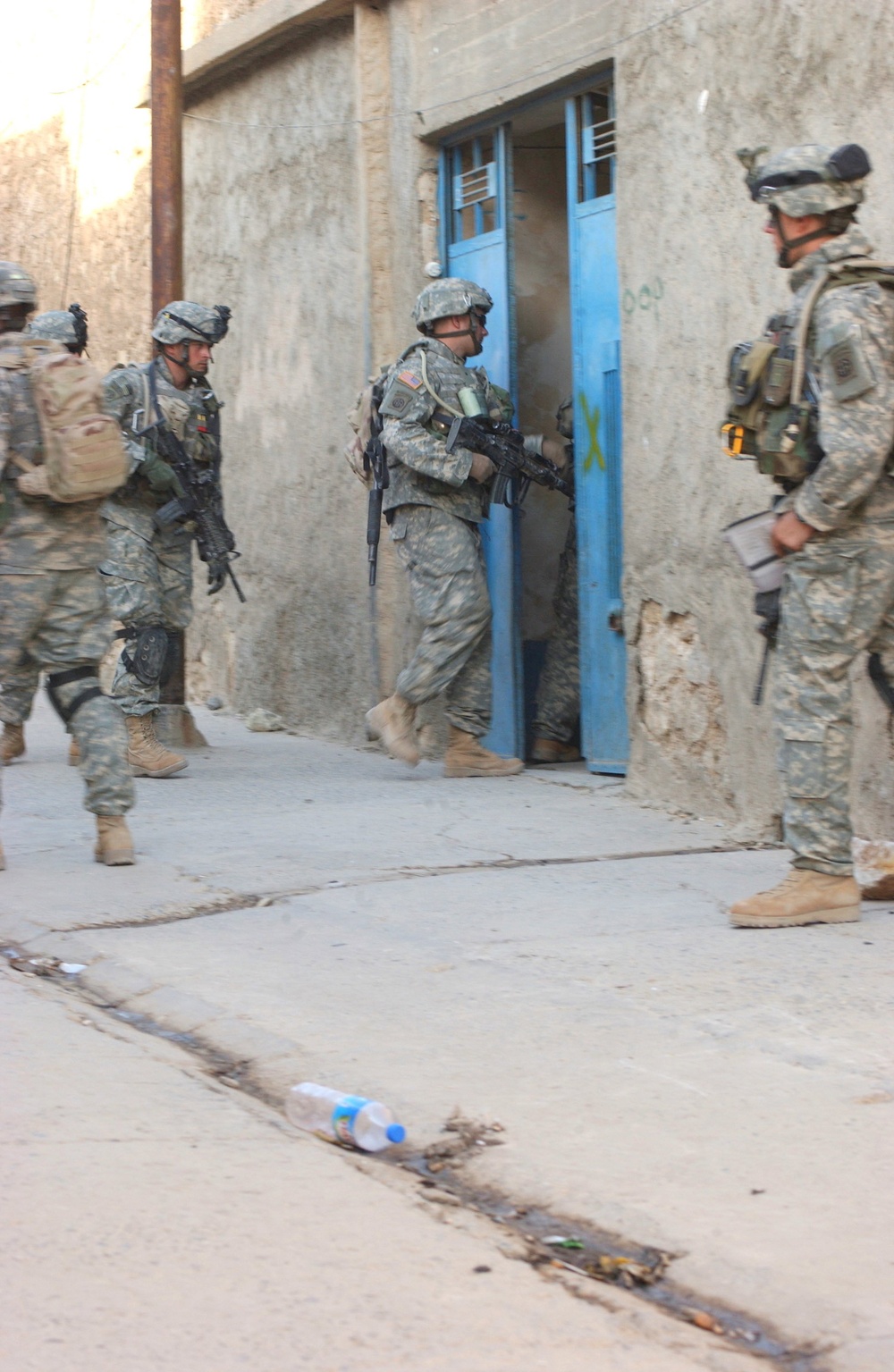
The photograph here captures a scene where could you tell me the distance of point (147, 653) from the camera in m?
6.94

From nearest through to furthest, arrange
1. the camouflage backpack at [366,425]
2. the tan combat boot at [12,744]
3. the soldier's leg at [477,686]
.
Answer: the soldier's leg at [477,686] < the camouflage backpack at [366,425] < the tan combat boot at [12,744]

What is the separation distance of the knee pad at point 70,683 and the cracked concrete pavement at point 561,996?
46 cm

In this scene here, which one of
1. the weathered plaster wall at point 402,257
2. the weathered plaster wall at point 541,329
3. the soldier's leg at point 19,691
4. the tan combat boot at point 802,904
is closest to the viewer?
the tan combat boot at point 802,904

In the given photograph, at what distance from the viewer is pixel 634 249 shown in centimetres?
589

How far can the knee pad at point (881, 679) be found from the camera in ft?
13.4

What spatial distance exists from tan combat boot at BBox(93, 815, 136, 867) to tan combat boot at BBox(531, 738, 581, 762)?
263 cm

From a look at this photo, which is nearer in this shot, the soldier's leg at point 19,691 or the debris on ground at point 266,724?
the soldier's leg at point 19,691

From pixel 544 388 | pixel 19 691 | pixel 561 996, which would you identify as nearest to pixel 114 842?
pixel 19 691

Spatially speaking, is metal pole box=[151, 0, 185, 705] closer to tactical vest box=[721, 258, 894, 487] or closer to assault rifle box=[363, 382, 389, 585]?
assault rifle box=[363, 382, 389, 585]

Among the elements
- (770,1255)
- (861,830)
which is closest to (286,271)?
(861,830)

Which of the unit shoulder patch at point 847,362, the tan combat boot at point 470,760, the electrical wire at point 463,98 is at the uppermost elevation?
the electrical wire at point 463,98

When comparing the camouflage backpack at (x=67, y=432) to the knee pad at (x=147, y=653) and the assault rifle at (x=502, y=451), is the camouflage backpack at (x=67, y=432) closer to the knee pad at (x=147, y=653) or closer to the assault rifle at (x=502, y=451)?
the assault rifle at (x=502, y=451)

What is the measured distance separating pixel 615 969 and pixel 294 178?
554cm

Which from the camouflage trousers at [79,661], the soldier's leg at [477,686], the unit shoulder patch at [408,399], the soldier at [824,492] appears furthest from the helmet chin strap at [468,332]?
the soldier at [824,492]
